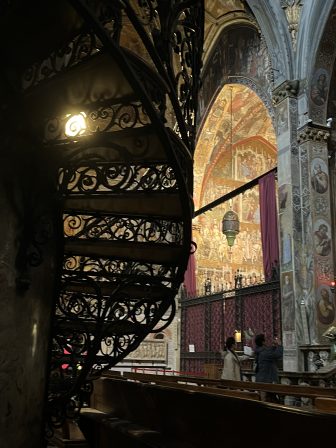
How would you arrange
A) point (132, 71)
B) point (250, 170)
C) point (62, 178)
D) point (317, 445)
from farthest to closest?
point (250, 170) → point (62, 178) → point (132, 71) → point (317, 445)

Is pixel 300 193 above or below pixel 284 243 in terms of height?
above

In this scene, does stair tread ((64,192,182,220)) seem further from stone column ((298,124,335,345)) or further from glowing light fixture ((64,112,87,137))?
stone column ((298,124,335,345))

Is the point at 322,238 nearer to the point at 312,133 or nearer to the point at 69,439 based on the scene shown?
the point at 312,133

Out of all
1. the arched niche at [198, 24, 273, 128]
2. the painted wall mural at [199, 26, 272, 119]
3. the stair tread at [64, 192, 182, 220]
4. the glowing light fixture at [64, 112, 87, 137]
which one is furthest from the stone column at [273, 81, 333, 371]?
the glowing light fixture at [64, 112, 87, 137]

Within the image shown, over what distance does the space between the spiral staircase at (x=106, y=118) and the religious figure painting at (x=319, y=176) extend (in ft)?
19.7

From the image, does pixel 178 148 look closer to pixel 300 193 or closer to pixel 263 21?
pixel 300 193

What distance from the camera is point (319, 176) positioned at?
9359 mm

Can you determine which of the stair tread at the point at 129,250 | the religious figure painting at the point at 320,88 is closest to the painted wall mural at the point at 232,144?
the religious figure painting at the point at 320,88

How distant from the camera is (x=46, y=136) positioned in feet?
10.2

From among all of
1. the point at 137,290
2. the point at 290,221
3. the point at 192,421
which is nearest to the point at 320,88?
the point at 290,221

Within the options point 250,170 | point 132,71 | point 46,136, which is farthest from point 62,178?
point 250,170

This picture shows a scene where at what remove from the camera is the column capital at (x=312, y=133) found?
9406 mm

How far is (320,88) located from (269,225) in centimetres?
425

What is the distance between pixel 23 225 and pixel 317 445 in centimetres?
201
